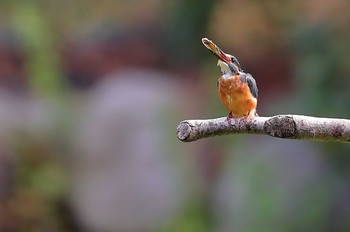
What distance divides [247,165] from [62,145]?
100 centimetres

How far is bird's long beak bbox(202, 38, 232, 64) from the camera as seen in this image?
0.66m

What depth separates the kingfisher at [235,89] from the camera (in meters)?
0.70

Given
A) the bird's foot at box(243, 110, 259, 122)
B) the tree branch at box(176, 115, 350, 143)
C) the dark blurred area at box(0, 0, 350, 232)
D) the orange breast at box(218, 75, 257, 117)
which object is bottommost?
the tree branch at box(176, 115, 350, 143)

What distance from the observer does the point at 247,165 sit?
9.25ft

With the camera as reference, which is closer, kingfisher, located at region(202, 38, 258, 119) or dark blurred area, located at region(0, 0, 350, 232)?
kingfisher, located at region(202, 38, 258, 119)

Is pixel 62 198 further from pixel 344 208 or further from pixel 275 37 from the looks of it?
pixel 344 208

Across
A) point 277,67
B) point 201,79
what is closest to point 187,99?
point 201,79

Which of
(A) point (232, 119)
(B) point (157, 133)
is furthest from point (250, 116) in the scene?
(B) point (157, 133)

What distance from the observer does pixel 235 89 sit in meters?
0.70

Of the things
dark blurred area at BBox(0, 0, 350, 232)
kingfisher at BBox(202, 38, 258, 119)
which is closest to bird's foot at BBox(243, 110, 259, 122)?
kingfisher at BBox(202, 38, 258, 119)

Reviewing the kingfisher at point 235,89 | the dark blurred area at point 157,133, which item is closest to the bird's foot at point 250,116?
the kingfisher at point 235,89

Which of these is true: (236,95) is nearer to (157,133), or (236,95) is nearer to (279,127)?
(279,127)

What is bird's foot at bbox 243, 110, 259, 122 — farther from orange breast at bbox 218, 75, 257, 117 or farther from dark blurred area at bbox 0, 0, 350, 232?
dark blurred area at bbox 0, 0, 350, 232

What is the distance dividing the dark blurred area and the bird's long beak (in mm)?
1792
